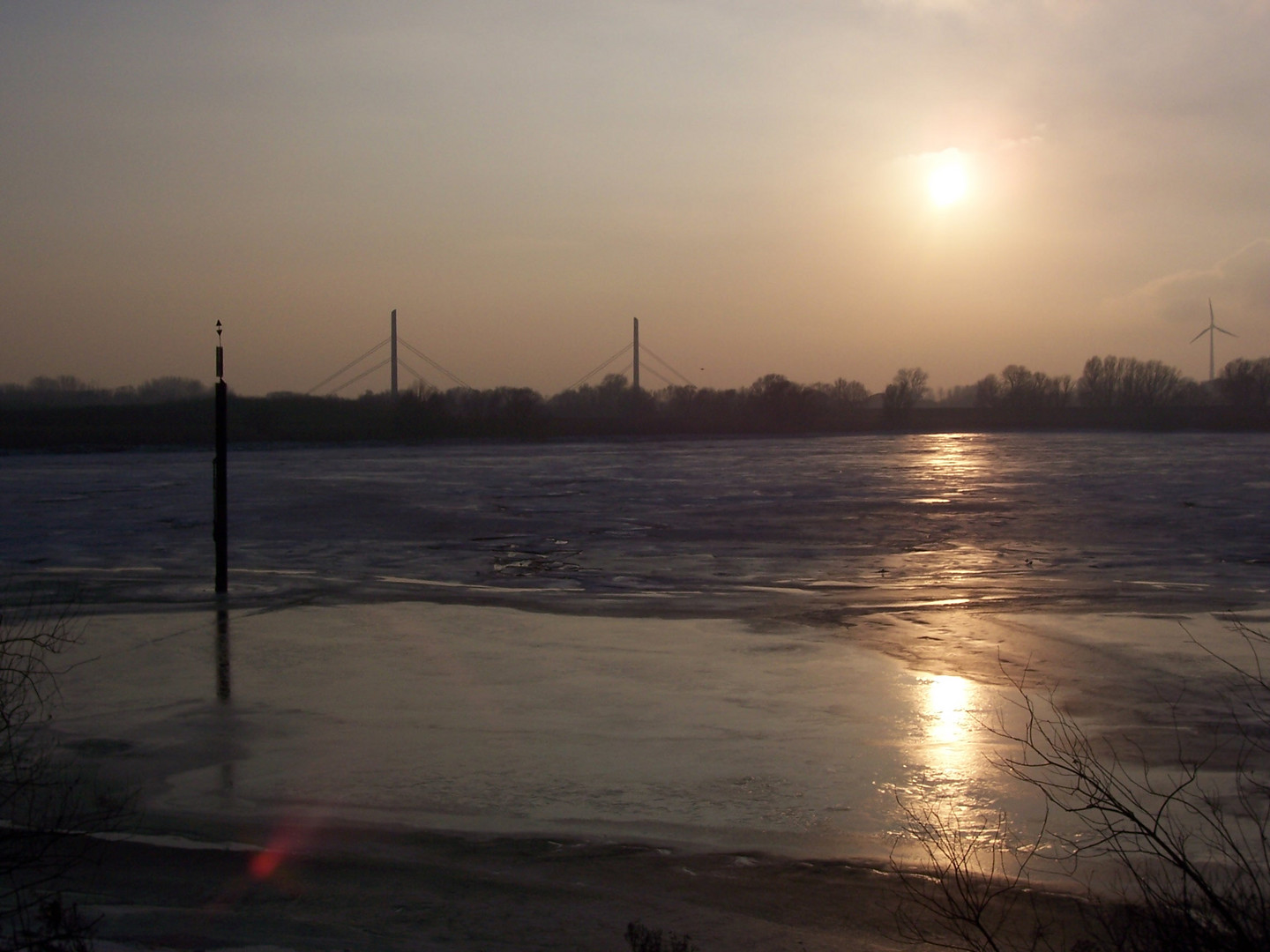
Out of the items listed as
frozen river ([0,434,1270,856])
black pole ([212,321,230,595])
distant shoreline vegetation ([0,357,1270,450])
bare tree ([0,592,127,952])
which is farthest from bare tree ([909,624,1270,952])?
distant shoreline vegetation ([0,357,1270,450])

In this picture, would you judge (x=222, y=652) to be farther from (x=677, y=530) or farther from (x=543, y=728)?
(x=677, y=530)

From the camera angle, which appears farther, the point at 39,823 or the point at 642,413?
the point at 642,413

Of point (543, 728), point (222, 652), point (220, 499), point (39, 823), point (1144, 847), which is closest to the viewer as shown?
point (1144, 847)

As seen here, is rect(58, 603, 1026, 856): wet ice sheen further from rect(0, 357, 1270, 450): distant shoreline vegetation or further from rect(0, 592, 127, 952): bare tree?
rect(0, 357, 1270, 450): distant shoreline vegetation

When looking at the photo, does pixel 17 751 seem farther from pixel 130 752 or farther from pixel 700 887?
pixel 700 887

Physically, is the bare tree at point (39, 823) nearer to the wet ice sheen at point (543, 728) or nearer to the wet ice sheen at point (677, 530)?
the wet ice sheen at point (543, 728)

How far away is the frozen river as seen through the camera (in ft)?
21.8

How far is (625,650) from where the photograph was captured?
1064 cm

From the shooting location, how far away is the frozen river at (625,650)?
21.8 ft

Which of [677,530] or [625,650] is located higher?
[677,530]

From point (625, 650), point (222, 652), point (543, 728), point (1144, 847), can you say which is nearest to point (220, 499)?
point (222, 652)

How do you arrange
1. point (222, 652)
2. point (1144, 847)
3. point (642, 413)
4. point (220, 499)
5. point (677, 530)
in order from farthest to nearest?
point (642, 413)
point (677, 530)
point (220, 499)
point (222, 652)
point (1144, 847)

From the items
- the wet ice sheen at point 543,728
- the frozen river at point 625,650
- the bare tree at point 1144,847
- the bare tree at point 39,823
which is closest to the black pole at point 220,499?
the frozen river at point 625,650

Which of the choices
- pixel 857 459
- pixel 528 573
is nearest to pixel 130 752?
pixel 528 573
